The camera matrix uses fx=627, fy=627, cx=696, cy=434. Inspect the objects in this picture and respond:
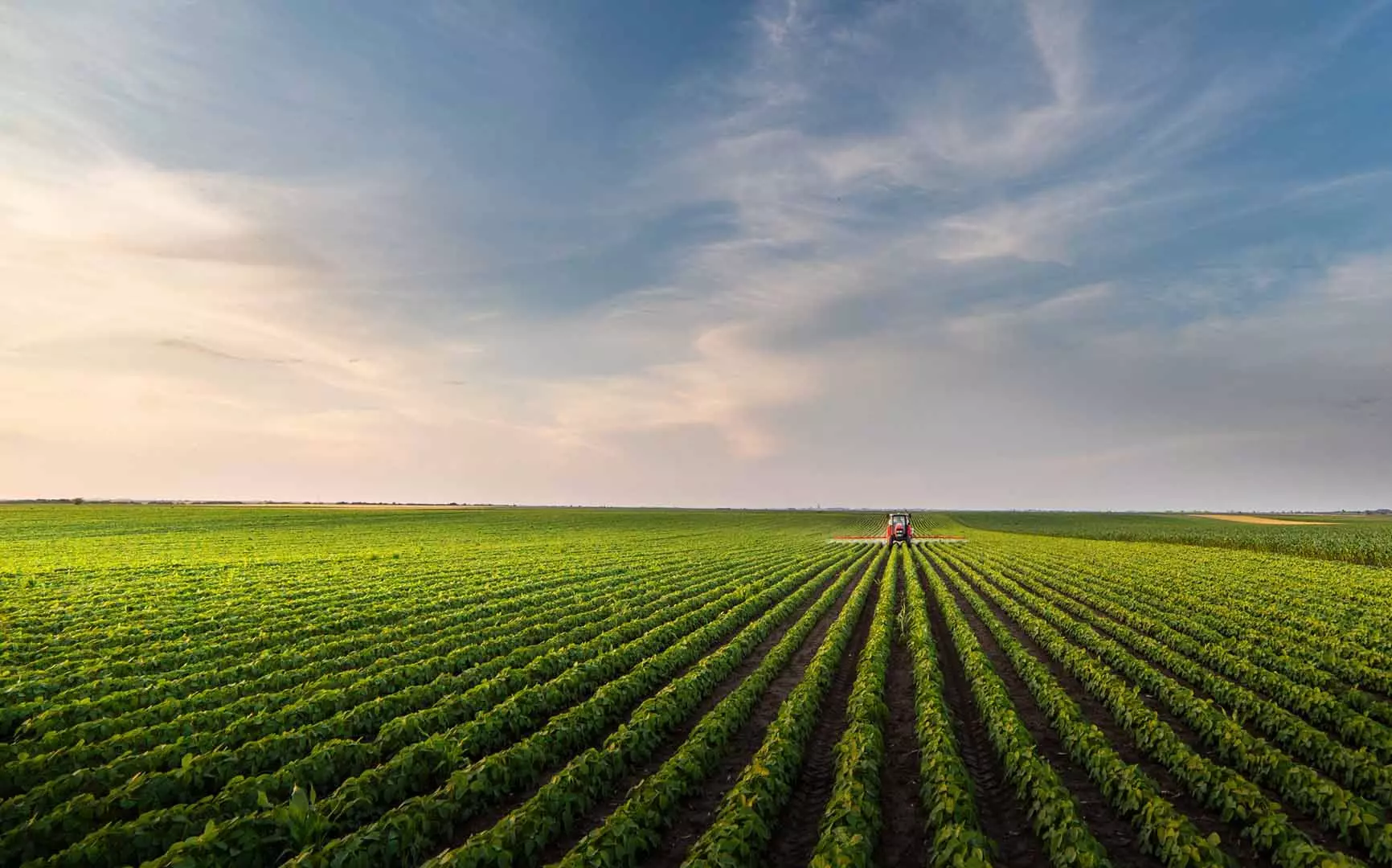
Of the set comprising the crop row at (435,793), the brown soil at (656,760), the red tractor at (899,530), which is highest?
the red tractor at (899,530)

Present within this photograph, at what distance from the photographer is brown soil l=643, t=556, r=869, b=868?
7.90 m

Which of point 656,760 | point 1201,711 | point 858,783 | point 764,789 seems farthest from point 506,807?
point 1201,711

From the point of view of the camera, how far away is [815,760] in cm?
1060

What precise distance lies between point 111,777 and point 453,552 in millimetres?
39568

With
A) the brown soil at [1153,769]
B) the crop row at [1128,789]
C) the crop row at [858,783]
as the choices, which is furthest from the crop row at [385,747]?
the brown soil at [1153,769]

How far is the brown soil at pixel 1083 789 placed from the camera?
7809 millimetres

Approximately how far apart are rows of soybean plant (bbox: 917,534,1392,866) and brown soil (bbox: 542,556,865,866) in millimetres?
5378

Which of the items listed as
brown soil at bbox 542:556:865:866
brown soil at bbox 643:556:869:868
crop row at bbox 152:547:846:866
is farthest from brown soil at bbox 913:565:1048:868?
crop row at bbox 152:547:846:866

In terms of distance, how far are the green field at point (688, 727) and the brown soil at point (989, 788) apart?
5 centimetres

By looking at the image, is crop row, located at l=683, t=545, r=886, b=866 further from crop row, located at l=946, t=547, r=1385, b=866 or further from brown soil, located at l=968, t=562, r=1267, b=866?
crop row, located at l=946, t=547, r=1385, b=866

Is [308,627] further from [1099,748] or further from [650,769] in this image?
[1099,748]

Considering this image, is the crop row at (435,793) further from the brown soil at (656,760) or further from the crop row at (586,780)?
the brown soil at (656,760)

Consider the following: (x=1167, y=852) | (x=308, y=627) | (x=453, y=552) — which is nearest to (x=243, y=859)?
(x=1167, y=852)

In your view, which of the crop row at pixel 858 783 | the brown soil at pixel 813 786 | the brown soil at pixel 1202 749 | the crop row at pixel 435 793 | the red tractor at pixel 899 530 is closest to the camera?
the crop row at pixel 858 783
